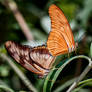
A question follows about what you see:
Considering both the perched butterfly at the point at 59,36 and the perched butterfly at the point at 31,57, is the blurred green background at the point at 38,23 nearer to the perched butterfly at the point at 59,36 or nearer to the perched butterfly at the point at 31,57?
the perched butterfly at the point at 59,36

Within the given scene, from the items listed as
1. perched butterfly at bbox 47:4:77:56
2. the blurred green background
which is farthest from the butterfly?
the blurred green background

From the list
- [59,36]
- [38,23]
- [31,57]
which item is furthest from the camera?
[38,23]

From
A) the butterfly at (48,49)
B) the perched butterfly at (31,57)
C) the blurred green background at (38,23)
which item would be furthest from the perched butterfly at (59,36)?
the blurred green background at (38,23)

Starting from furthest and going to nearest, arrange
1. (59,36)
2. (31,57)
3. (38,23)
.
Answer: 1. (38,23)
2. (59,36)
3. (31,57)

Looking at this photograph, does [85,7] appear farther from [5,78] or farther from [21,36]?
[5,78]

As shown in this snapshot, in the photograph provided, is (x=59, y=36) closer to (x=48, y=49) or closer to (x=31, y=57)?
(x=48, y=49)

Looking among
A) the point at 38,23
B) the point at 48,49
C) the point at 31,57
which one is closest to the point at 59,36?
the point at 48,49
